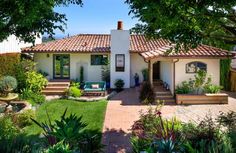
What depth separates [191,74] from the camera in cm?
2245

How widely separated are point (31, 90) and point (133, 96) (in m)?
7.65

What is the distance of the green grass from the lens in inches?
588

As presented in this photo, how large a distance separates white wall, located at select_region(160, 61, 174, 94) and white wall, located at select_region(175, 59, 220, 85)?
1.26 ft

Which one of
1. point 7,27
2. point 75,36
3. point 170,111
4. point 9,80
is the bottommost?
point 170,111

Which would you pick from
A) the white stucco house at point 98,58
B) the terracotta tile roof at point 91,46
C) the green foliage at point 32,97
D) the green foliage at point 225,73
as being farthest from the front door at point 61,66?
the green foliage at point 225,73

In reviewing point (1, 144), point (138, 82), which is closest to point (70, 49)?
point (138, 82)

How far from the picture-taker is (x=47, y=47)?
28297mm

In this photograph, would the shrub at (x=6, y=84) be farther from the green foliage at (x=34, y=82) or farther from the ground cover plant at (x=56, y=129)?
the ground cover plant at (x=56, y=129)

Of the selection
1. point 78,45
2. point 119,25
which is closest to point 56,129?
point 119,25

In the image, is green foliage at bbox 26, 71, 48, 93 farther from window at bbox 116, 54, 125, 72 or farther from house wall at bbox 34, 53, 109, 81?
window at bbox 116, 54, 125, 72

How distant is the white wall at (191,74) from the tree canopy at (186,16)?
10.7 metres

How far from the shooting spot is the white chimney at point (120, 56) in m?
27.1

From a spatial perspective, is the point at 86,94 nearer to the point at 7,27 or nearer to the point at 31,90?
the point at 31,90

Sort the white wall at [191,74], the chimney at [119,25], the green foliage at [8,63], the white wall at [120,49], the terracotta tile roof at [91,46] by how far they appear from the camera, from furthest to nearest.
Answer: the chimney at [119,25] → the terracotta tile roof at [91,46] → the white wall at [120,49] → the white wall at [191,74] → the green foliage at [8,63]
